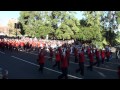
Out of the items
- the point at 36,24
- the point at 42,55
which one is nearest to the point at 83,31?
the point at 36,24

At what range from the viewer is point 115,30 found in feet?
198

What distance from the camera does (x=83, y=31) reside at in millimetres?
58562
